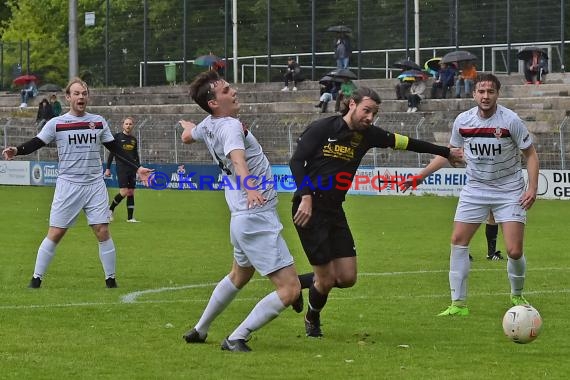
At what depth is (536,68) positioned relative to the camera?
39188 mm

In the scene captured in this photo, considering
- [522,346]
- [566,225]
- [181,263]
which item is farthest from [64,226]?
[566,225]

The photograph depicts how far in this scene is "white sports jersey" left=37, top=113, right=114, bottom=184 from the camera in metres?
13.8

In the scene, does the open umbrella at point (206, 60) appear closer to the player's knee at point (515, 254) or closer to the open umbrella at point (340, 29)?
the open umbrella at point (340, 29)

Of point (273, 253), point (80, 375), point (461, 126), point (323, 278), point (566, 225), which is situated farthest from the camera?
point (566, 225)

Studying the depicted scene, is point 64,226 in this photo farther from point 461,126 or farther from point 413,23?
point 413,23

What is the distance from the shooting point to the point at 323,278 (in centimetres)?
1022

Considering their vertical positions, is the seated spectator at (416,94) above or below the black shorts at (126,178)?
above

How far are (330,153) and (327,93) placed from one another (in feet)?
102

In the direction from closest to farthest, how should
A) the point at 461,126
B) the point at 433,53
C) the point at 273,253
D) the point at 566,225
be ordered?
the point at 273,253
the point at 461,126
the point at 566,225
the point at 433,53

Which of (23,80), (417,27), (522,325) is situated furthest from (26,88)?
(522,325)

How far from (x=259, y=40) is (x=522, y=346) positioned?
40.6m

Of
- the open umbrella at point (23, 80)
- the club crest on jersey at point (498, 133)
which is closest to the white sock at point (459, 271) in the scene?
the club crest on jersey at point (498, 133)

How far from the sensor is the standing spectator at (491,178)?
1132cm

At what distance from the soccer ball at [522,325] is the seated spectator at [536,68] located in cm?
2998
